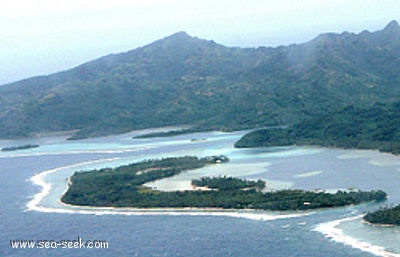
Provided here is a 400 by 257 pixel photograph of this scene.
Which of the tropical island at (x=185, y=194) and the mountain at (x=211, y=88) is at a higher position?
the mountain at (x=211, y=88)

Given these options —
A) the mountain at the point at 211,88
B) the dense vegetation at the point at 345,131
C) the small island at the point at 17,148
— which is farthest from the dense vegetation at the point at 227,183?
Answer: the small island at the point at 17,148

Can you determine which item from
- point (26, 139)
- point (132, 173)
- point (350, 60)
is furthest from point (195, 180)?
point (350, 60)

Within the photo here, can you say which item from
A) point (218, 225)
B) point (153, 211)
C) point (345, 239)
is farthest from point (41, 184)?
point (345, 239)

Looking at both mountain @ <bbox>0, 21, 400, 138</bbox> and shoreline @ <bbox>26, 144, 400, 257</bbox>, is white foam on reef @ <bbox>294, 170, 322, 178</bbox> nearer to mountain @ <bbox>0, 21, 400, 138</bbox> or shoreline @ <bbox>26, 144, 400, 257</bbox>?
shoreline @ <bbox>26, 144, 400, 257</bbox>

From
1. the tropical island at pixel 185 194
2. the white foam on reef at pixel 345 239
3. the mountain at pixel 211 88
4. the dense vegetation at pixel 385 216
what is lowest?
the white foam on reef at pixel 345 239

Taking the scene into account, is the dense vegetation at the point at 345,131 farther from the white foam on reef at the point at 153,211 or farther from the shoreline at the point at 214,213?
the shoreline at the point at 214,213
